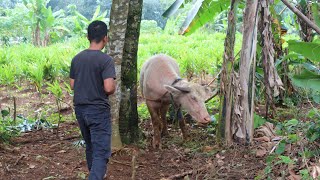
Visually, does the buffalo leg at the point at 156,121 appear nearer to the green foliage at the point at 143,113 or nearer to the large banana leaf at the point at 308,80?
the green foliage at the point at 143,113

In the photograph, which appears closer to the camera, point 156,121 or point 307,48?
point 307,48

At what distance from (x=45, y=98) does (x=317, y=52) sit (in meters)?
6.38

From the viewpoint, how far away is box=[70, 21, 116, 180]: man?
13.4ft

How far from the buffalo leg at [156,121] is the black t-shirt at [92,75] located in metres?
2.16

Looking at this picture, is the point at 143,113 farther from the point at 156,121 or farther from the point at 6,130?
the point at 6,130

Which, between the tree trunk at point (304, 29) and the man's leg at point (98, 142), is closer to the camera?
the man's leg at point (98, 142)

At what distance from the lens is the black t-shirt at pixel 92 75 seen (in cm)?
409

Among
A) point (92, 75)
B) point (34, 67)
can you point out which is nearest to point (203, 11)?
point (92, 75)

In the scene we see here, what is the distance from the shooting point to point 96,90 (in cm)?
413

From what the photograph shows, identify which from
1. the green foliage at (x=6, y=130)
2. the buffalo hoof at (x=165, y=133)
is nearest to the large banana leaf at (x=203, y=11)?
the buffalo hoof at (x=165, y=133)

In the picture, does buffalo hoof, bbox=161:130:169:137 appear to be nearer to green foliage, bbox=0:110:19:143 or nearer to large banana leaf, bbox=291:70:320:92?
green foliage, bbox=0:110:19:143

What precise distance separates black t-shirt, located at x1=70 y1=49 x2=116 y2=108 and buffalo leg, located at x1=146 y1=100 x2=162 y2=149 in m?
2.16

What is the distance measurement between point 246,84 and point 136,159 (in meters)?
1.62

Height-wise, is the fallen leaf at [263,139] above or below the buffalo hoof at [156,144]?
above
